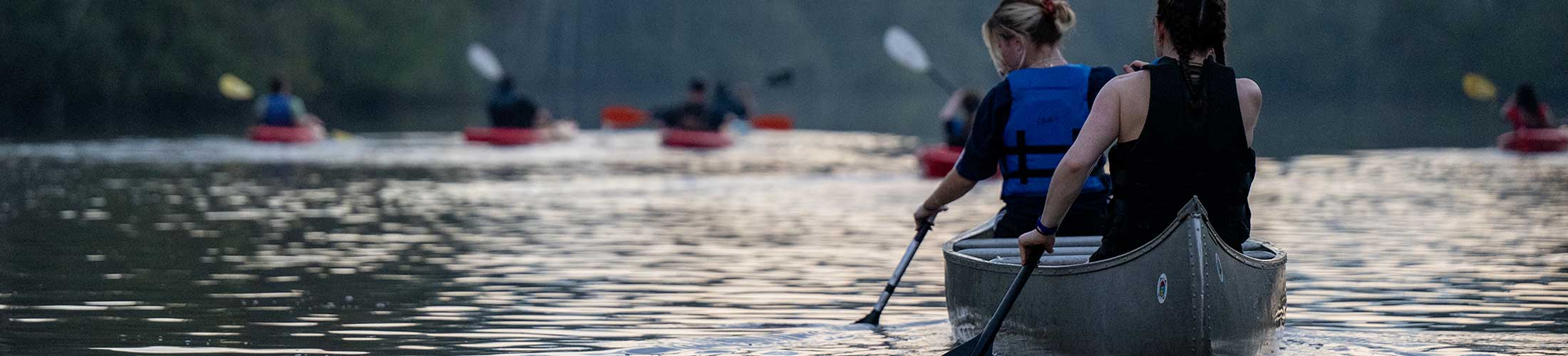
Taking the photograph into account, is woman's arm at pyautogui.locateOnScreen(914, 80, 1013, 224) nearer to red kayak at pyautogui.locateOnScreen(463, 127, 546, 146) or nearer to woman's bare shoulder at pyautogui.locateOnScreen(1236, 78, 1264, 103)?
woman's bare shoulder at pyautogui.locateOnScreen(1236, 78, 1264, 103)

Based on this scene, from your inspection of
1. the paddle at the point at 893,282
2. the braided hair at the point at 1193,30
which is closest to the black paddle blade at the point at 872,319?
the paddle at the point at 893,282

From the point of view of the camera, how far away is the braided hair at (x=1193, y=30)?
638cm

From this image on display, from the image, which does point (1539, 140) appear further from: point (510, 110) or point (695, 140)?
point (510, 110)

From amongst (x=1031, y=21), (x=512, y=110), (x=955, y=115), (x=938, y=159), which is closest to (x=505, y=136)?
(x=512, y=110)

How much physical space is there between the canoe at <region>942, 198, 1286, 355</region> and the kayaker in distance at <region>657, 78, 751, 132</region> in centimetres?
2393

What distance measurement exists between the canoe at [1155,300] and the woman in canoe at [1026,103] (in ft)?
1.43

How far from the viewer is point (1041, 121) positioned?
811cm

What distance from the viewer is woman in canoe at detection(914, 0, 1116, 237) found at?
26.1 ft

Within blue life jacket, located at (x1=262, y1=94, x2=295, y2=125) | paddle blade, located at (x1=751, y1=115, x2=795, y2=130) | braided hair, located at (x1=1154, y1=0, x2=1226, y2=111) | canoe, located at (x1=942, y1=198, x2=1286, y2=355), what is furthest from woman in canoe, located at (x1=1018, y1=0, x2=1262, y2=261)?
paddle blade, located at (x1=751, y1=115, x2=795, y2=130)

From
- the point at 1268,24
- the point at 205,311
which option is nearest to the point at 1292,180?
the point at 205,311

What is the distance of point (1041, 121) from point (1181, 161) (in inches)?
62.7

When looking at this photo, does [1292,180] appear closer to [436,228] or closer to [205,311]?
[436,228]

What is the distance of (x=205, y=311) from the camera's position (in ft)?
32.3

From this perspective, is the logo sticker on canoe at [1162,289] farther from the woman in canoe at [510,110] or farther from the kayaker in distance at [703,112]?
the woman in canoe at [510,110]
